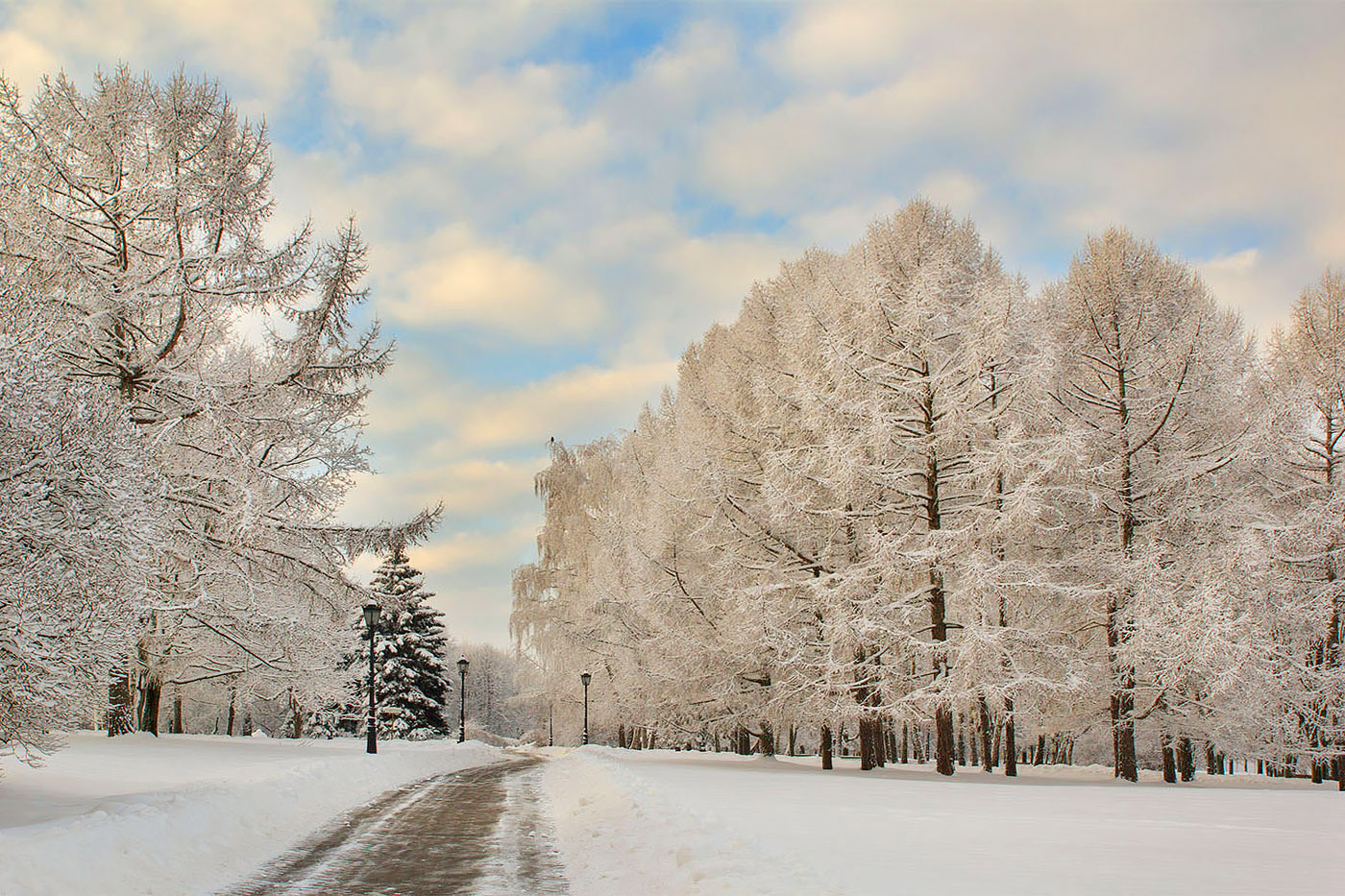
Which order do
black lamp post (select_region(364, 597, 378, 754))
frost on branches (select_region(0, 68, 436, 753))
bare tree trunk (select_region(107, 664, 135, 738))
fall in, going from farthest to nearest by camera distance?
black lamp post (select_region(364, 597, 378, 754))
bare tree trunk (select_region(107, 664, 135, 738))
frost on branches (select_region(0, 68, 436, 753))

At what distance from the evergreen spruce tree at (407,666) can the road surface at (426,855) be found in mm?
34683

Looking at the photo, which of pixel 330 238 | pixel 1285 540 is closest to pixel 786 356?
pixel 330 238

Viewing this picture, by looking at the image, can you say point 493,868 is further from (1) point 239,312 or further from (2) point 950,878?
(1) point 239,312

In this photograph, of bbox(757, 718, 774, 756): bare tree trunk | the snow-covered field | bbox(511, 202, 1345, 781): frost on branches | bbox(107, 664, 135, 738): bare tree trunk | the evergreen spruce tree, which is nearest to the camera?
the snow-covered field

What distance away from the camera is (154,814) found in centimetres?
789

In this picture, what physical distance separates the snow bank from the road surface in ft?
1.06

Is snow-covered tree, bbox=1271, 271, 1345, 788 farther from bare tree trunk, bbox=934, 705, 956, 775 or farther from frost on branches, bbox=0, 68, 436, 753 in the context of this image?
frost on branches, bbox=0, 68, 436, 753

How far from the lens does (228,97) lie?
1534 cm

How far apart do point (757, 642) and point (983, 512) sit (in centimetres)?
523

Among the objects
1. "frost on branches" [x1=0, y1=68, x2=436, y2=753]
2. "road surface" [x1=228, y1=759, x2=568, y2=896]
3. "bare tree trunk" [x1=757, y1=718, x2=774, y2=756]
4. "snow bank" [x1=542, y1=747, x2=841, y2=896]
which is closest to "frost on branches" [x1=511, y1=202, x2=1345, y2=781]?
"bare tree trunk" [x1=757, y1=718, x2=774, y2=756]

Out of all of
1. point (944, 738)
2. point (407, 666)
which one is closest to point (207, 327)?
point (944, 738)

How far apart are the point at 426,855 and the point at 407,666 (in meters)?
42.9

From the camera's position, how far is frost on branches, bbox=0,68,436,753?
512 inches

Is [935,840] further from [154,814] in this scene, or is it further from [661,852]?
[154,814]
